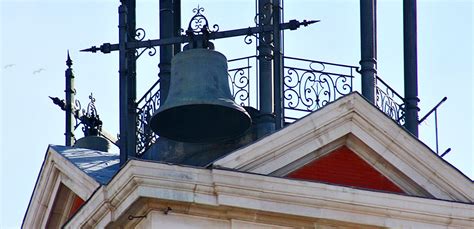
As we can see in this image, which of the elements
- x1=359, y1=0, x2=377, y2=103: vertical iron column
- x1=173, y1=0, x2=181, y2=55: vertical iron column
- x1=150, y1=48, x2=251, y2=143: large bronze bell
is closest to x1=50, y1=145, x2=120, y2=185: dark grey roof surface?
x1=150, y1=48, x2=251, y2=143: large bronze bell

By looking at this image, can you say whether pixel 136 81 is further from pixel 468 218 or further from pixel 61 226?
pixel 468 218

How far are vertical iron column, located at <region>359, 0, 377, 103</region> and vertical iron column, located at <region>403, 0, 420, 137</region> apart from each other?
2.39 feet

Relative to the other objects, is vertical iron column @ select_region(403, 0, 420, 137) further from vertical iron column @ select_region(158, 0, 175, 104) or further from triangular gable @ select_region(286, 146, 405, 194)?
vertical iron column @ select_region(158, 0, 175, 104)

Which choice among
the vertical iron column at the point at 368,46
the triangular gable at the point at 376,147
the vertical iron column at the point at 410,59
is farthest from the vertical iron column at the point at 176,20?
the triangular gable at the point at 376,147

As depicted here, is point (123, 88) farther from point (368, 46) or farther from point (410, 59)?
point (410, 59)

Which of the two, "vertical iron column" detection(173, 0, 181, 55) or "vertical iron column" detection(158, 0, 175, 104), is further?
"vertical iron column" detection(173, 0, 181, 55)

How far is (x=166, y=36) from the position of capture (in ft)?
125

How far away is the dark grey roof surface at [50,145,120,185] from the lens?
118ft

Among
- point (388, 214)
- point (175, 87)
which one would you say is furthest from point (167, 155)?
point (388, 214)

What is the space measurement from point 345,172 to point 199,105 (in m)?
2.21

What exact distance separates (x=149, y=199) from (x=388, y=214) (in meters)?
3.36

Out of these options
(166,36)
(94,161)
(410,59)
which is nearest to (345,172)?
(410,59)

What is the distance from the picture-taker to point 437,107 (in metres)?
37.0

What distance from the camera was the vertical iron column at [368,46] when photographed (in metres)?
36.4
